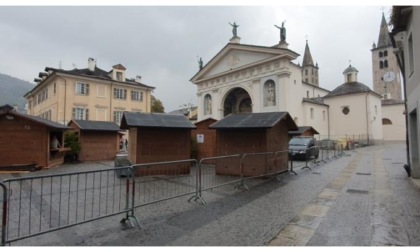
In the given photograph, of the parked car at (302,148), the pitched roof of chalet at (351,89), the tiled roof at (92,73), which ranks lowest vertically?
the parked car at (302,148)

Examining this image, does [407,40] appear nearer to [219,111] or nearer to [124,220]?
[124,220]

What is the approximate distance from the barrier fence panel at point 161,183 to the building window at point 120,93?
93.2 feet

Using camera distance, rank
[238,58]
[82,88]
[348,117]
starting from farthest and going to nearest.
Answer: 1. [348,117]
2. [238,58]
3. [82,88]

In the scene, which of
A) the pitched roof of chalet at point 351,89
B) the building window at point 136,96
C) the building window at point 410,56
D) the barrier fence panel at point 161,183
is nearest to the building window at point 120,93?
the building window at point 136,96

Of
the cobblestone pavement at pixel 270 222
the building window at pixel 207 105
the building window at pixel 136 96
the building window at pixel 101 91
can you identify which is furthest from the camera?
the building window at pixel 207 105

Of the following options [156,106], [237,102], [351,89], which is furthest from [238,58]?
[156,106]

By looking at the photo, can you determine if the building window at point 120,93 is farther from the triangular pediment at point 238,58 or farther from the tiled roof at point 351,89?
the tiled roof at point 351,89

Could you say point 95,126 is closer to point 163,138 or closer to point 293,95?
point 163,138

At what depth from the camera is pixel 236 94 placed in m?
40.3

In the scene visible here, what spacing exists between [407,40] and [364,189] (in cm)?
584

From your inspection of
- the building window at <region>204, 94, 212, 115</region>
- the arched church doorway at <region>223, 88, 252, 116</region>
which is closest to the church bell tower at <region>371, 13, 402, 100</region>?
the arched church doorway at <region>223, 88, 252, 116</region>

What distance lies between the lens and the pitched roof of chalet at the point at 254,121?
10.5m

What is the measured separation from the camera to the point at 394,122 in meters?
48.4

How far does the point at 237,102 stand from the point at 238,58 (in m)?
6.79
